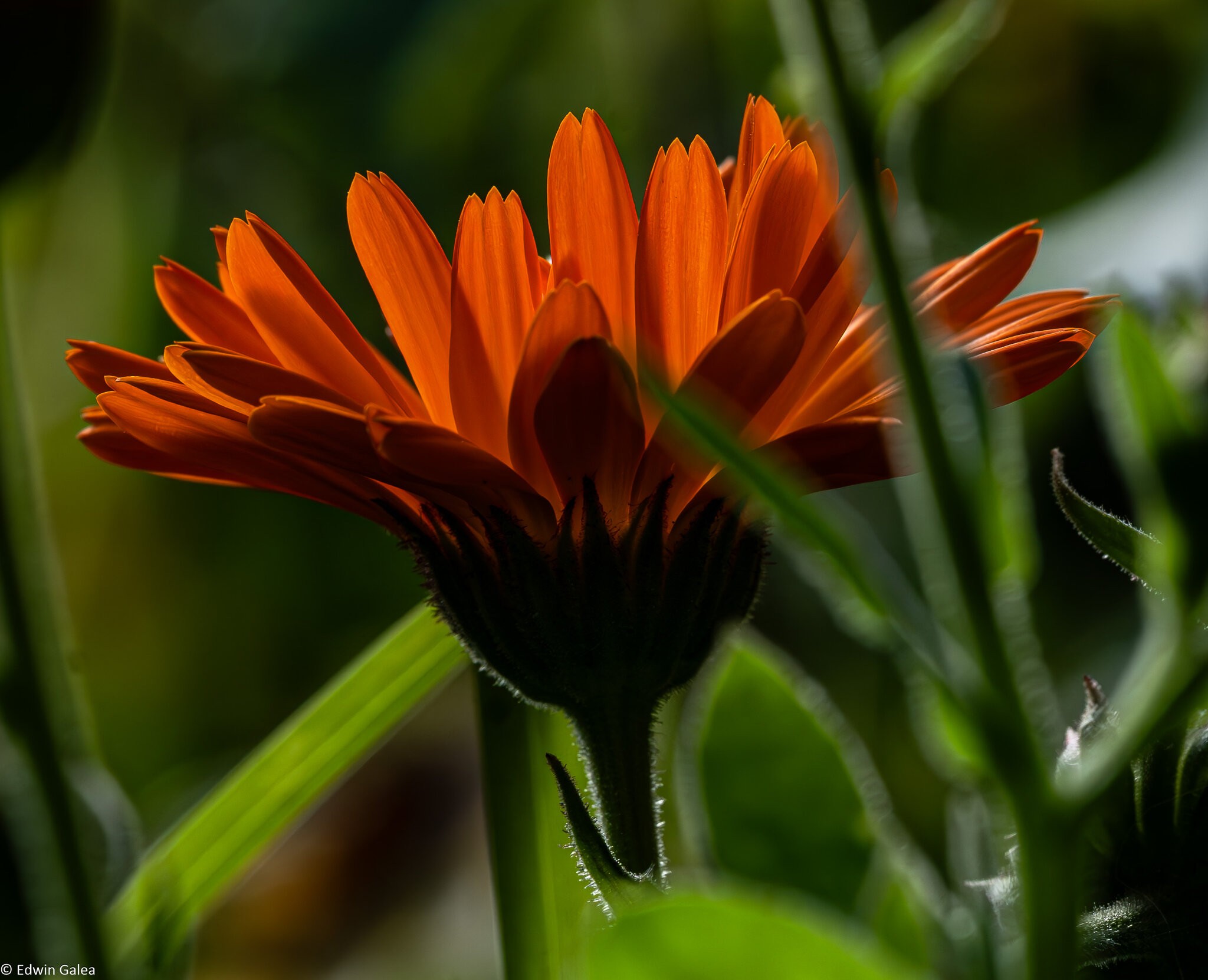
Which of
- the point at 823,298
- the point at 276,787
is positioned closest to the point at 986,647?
the point at 823,298

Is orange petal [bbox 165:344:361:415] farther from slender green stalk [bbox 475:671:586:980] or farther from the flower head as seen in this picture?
slender green stalk [bbox 475:671:586:980]

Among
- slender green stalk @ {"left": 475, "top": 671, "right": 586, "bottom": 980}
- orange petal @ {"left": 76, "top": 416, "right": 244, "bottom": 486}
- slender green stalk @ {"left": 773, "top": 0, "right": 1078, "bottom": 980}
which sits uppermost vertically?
orange petal @ {"left": 76, "top": 416, "right": 244, "bottom": 486}

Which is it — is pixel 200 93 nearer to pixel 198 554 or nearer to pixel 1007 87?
pixel 198 554

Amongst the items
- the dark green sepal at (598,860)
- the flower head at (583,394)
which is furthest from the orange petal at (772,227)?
the dark green sepal at (598,860)

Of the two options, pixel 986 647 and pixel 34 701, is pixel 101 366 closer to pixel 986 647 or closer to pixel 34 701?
pixel 34 701

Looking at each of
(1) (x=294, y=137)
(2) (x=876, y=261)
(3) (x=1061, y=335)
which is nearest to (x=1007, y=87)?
(1) (x=294, y=137)

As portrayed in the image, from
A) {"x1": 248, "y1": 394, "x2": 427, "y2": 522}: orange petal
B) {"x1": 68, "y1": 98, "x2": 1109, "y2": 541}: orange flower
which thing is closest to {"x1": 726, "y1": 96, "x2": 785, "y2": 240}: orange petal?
{"x1": 68, "y1": 98, "x2": 1109, "y2": 541}: orange flower

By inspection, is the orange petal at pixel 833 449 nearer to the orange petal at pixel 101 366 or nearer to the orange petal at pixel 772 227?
the orange petal at pixel 772 227
